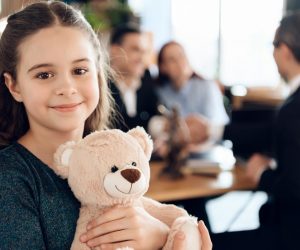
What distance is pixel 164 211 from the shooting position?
1082mm

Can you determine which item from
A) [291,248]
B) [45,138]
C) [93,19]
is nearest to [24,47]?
[45,138]

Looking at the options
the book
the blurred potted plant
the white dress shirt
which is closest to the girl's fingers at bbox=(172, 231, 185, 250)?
the book

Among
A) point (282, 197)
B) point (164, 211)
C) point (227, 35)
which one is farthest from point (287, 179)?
point (227, 35)

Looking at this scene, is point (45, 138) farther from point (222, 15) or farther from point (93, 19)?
point (222, 15)

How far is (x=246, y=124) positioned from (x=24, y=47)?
5.66 ft

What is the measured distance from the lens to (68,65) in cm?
101

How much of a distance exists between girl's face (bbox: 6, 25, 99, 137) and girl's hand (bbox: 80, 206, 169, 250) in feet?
0.75

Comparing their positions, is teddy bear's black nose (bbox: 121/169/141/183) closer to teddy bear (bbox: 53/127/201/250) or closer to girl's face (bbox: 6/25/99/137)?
teddy bear (bbox: 53/127/201/250)

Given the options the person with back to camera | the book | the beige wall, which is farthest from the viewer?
the person with back to camera

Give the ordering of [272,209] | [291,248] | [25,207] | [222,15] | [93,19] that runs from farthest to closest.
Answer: [222,15] < [93,19] < [272,209] < [291,248] < [25,207]

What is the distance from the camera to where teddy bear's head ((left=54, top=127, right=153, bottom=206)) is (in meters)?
0.93

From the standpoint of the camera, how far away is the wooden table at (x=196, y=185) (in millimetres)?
1869

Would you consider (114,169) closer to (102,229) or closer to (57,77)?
(102,229)

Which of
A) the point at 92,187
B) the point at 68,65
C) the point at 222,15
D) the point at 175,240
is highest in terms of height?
the point at 68,65
